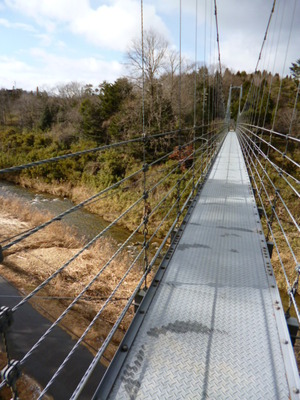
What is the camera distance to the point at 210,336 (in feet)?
5.33

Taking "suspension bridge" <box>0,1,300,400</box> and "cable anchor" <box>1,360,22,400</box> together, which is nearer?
"cable anchor" <box>1,360,22,400</box>

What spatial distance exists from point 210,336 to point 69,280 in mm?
3970

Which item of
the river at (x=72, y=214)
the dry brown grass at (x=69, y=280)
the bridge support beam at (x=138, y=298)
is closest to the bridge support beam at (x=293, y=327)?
the bridge support beam at (x=138, y=298)

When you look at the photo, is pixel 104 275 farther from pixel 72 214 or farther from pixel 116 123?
pixel 116 123

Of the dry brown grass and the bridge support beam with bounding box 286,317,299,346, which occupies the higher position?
the bridge support beam with bounding box 286,317,299,346

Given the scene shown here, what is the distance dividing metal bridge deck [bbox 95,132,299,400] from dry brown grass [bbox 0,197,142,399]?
5.85 feet

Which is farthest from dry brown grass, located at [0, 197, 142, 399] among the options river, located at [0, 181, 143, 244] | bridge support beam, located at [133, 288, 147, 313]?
bridge support beam, located at [133, 288, 147, 313]

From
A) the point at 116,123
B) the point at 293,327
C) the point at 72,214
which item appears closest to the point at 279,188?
the point at 293,327

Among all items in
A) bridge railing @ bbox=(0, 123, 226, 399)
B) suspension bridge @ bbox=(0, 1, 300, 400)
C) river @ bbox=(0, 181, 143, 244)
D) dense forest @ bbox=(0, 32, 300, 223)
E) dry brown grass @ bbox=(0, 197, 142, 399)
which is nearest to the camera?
bridge railing @ bbox=(0, 123, 226, 399)

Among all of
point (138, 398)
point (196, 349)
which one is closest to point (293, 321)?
point (196, 349)

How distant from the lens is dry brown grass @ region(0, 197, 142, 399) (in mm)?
3730

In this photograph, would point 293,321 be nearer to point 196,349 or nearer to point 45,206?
point 196,349

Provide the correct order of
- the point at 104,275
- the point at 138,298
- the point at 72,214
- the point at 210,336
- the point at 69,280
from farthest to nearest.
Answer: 1. the point at 72,214
2. the point at 104,275
3. the point at 69,280
4. the point at 138,298
5. the point at 210,336

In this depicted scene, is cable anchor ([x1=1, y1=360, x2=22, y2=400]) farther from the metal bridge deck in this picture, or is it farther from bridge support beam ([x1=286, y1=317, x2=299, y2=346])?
bridge support beam ([x1=286, y1=317, x2=299, y2=346])
